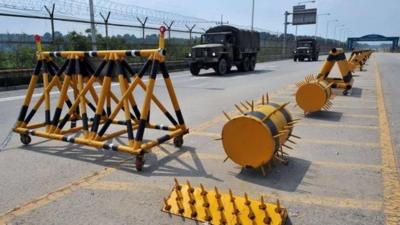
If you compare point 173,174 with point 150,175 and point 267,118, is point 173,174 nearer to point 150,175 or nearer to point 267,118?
point 150,175

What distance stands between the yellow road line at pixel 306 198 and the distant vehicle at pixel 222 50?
16435 mm

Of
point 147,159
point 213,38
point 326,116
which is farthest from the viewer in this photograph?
point 213,38

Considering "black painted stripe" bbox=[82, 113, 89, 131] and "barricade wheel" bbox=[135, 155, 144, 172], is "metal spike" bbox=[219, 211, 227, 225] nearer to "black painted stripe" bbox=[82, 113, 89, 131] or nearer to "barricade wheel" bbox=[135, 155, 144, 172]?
"barricade wheel" bbox=[135, 155, 144, 172]

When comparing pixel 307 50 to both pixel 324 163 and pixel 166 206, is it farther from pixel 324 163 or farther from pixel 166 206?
pixel 166 206

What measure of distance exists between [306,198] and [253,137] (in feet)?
2.90

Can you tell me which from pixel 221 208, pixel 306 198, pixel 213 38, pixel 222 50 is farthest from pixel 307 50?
pixel 221 208

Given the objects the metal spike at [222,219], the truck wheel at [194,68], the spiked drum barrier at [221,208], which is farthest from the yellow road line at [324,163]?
the truck wheel at [194,68]

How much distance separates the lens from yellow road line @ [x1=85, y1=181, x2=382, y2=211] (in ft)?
12.3

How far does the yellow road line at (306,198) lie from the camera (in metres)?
3.75

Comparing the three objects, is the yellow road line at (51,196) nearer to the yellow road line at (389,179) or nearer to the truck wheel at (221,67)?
the yellow road line at (389,179)

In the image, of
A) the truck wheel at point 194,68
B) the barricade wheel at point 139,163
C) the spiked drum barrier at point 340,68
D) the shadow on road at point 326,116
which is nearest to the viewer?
the barricade wheel at point 139,163

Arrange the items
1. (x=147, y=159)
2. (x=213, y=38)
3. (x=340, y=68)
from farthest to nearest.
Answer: (x=213, y=38) → (x=340, y=68) → (x=147, y=159)

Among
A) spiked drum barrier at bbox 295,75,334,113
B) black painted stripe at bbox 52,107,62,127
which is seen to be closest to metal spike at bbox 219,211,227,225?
black painted stripe at bbox 52,107,62,127

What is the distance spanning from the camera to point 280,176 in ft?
15.0
